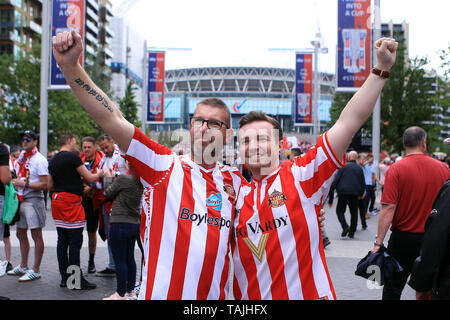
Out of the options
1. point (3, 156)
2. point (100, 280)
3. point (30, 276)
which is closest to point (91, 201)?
point (100, 280)

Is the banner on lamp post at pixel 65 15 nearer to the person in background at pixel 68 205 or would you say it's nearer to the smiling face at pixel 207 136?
the person in background at pixel 68 205

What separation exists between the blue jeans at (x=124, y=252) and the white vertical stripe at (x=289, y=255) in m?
3.73

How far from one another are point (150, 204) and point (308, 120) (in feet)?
76.3

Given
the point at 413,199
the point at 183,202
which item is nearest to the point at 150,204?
the point at 183,202

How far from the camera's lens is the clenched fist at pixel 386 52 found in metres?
2.07

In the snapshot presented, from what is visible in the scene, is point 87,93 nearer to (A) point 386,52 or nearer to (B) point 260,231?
(B) point 260,231

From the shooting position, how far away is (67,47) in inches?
77.0

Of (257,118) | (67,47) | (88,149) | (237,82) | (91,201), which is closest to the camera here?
(67,47)

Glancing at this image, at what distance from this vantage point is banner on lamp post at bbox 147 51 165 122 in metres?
20.8

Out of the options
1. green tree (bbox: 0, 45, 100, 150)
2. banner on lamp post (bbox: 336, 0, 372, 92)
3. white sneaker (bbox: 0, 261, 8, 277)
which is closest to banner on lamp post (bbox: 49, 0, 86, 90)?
white sneaker (bbox: 0, 261, 8, 277)

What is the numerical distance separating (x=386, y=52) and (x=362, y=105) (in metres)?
0.26

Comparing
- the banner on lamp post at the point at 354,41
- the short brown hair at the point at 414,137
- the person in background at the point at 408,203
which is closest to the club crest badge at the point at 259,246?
the person in background at the point at 408,203

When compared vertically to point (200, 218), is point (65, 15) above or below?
above
